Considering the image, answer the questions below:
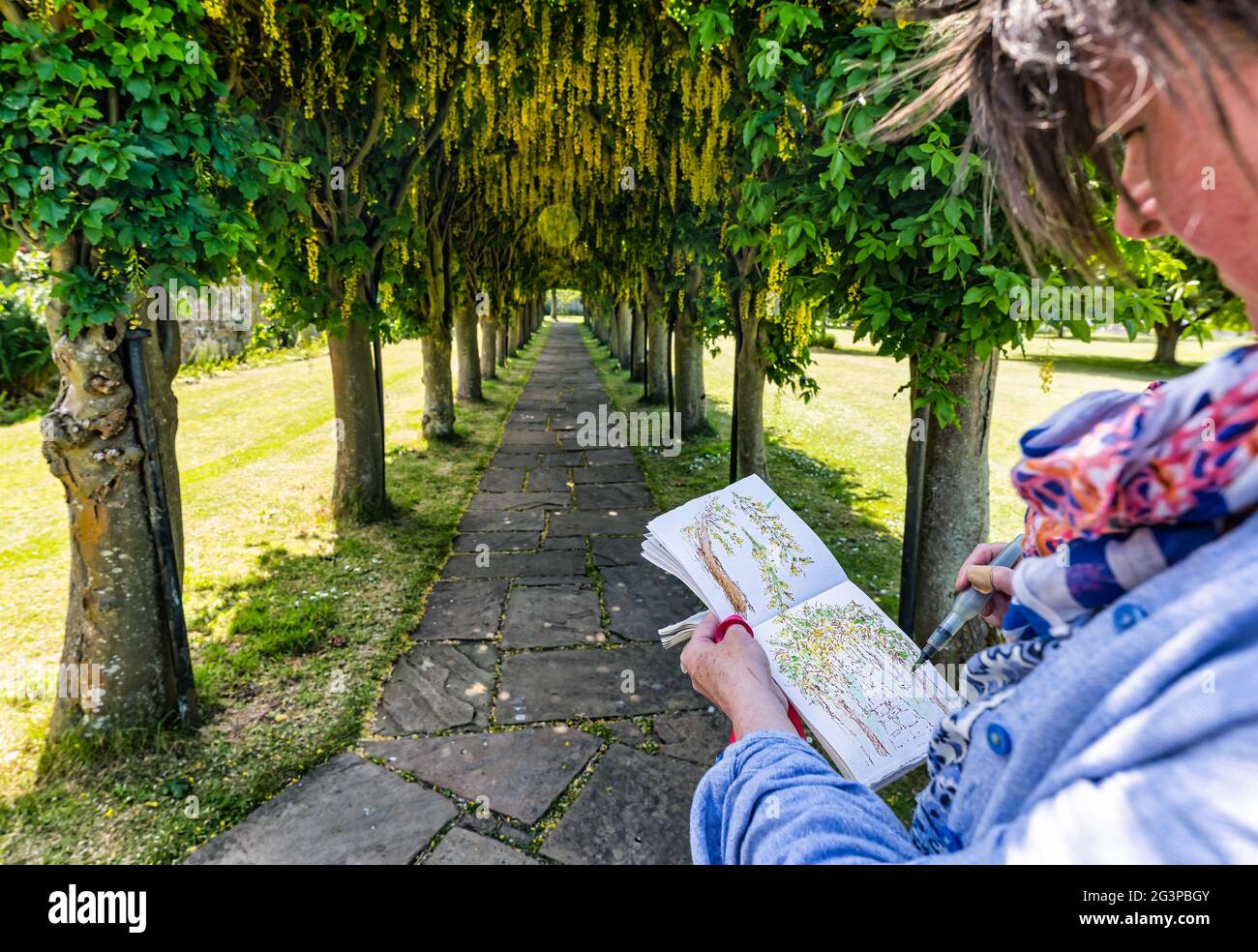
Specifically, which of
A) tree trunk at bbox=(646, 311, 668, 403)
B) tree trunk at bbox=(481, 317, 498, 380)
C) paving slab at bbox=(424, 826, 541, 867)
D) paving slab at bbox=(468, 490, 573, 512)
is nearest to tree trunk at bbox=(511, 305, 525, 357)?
tree trunk at bbox=(481, 317, 498, 380)

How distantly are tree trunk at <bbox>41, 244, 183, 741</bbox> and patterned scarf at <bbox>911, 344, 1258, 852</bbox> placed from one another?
3.92 meters

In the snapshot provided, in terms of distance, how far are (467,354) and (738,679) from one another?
591 inches

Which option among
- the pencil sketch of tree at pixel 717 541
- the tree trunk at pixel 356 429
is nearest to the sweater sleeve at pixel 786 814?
the pencil sketch of tree at pixel 717 541

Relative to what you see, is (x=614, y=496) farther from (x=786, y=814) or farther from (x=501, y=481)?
(x=786, y=814)

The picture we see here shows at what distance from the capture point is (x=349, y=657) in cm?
442

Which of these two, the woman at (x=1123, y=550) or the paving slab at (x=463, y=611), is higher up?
the woman at (x=1123, y=550)

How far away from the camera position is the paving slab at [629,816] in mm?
2801

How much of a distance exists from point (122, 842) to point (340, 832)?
3.05ft

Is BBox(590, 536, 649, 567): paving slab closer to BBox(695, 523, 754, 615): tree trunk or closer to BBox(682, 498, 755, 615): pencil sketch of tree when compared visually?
BBox(682, 498, 755, 615): pencil sketch of tree

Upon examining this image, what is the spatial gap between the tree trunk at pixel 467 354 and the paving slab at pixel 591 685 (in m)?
11.5

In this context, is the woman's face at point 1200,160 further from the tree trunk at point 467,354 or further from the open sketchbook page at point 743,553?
the tree trunk at point 467,354

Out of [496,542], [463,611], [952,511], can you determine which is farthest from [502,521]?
[952,511]
